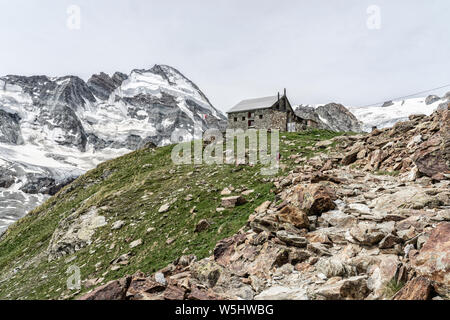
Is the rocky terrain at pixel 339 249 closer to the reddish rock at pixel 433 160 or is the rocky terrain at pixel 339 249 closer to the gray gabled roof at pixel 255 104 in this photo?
the reddish rock at pixel 433 160

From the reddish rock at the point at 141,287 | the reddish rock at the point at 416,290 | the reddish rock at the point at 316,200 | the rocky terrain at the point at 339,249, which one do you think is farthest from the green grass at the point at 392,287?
the reddish rock at the point at 141,287

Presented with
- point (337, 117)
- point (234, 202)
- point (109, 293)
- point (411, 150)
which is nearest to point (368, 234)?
point (109, 293)

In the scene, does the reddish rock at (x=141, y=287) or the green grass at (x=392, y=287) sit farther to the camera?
the reddish rock at (x=141, y=287)

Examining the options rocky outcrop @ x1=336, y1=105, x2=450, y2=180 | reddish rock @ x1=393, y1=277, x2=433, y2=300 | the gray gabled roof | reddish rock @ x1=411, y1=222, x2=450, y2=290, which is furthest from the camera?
the gray gabled roof

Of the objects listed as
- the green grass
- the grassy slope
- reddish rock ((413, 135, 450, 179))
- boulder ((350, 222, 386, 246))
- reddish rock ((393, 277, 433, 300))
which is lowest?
the grassy slope

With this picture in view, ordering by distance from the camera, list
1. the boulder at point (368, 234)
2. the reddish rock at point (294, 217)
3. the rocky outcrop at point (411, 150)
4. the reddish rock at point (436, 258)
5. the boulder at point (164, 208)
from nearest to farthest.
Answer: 1. the reddish rock at point (436, 258)
2. the boulder at point (368, 234)
3. the reddish rock at point (294, 217)
4. the rocky outcrop at point (411, 150)
5. the boulder at point (164, 208)

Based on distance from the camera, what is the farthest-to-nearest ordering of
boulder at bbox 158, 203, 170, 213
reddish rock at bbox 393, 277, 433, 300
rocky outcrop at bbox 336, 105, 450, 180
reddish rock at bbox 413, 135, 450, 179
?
boulder at bbox 158, 203, 170, 213 < rocky outcrop at bbox 336, 105, 450, 180 < reddish rock at bbox 413, 135, 450, 179 < reddish rock at bbox 393, 277, 433, 300

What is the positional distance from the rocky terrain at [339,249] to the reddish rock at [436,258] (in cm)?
2

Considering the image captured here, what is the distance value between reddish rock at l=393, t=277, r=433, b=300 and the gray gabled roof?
55.8 meters

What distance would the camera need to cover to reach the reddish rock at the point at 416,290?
20.0ft

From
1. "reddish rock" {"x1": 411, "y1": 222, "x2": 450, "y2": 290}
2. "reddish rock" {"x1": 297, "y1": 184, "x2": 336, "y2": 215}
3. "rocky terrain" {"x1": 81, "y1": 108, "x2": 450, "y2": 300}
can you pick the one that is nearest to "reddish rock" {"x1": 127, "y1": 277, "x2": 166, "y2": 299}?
"rocky terrain" {"x1": 81, "y1": 108, "x2": 450, "y2": 300}

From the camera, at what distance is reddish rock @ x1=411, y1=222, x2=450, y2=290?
254 inches

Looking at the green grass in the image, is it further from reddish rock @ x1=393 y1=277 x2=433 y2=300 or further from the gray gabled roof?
the gray gabled roof
